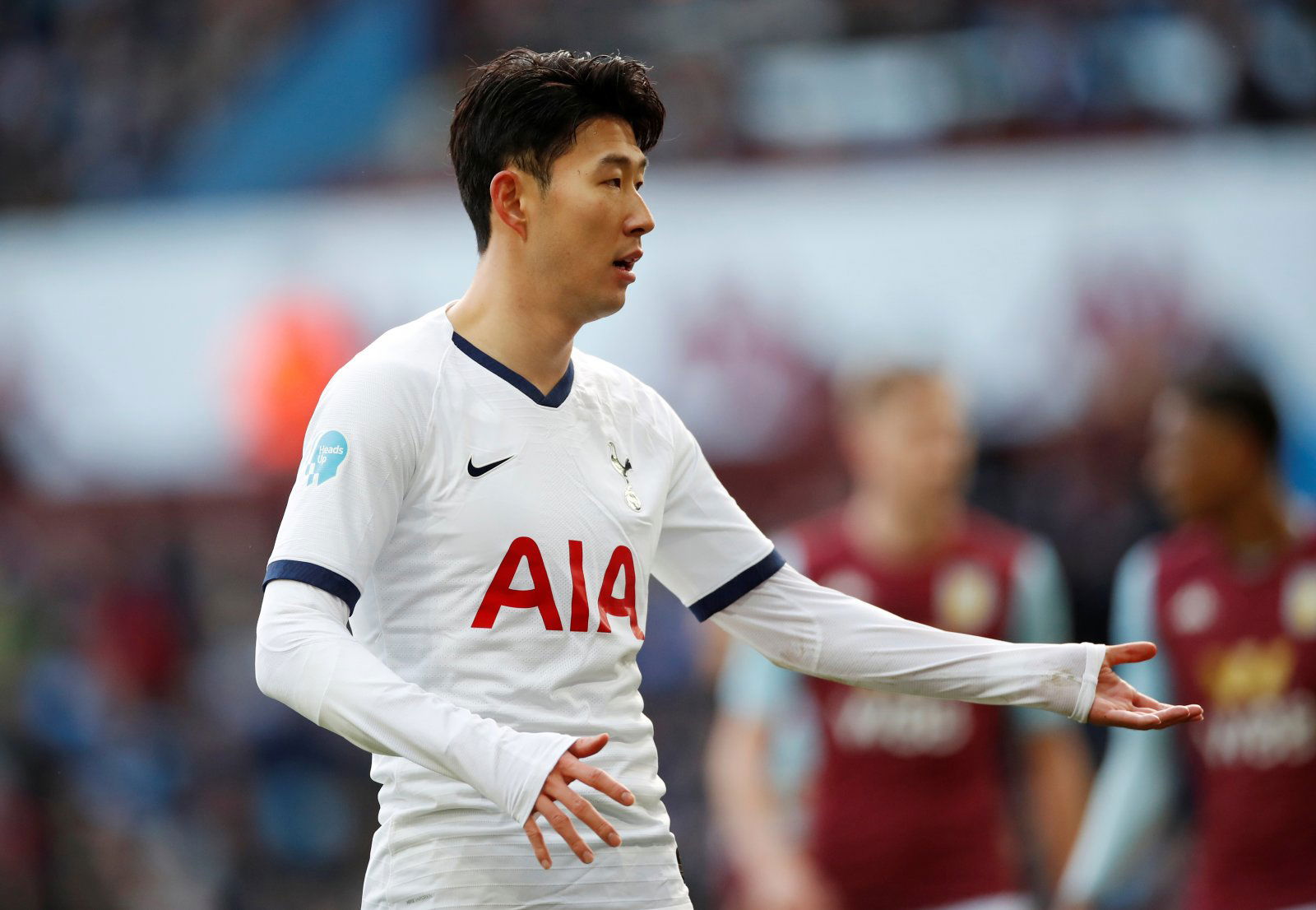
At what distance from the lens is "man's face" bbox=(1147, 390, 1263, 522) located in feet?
19.2

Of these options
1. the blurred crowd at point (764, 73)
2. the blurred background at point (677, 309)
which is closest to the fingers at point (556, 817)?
the blurred background at point (677, 309)

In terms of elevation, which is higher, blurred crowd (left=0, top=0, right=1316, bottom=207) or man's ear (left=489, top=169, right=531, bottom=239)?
blurred crowd (left=0, top=0, right=1316, bottom=207)

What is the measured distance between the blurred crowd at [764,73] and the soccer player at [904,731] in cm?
545

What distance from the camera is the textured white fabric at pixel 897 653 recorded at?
3230mm

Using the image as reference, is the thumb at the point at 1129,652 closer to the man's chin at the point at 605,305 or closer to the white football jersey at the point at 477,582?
the white football jersey at the point at 477,582

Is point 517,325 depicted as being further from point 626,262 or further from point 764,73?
point 764,73

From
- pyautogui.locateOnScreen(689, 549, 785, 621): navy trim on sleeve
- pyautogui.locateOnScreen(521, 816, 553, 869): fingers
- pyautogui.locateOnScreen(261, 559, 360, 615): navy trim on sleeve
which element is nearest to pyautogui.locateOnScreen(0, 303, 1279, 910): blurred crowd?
pyautogui.locateOnScreen(689, 549, 785, 621): navy trim on sleeve

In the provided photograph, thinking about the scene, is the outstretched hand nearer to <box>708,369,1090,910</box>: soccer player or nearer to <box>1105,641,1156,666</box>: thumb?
<box>1105,641,1156,666</box>: thumb

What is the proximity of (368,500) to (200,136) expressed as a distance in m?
12.5

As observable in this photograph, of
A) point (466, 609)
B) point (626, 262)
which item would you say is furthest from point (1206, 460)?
point (466, 609)

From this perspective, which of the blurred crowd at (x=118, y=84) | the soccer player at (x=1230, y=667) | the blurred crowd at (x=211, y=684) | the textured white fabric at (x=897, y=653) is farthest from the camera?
the blurred crowd at (x=118, y=84)

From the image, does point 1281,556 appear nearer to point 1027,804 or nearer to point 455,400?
point 1027,804

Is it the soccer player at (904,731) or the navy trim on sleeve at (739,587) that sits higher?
the navy trim on sleeve at (739,587)

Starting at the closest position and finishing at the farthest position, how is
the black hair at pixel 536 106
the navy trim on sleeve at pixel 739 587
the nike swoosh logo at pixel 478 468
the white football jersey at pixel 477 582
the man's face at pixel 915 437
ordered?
Answer: 1. the white football jersey at pixel 477 582
2. the nike swoosh logo at pixel 478 468
3. the black hair at pixel 536 106
4. the navy trim on sleeve at pixel 739 587
5. the man's face at pixel 915 437
